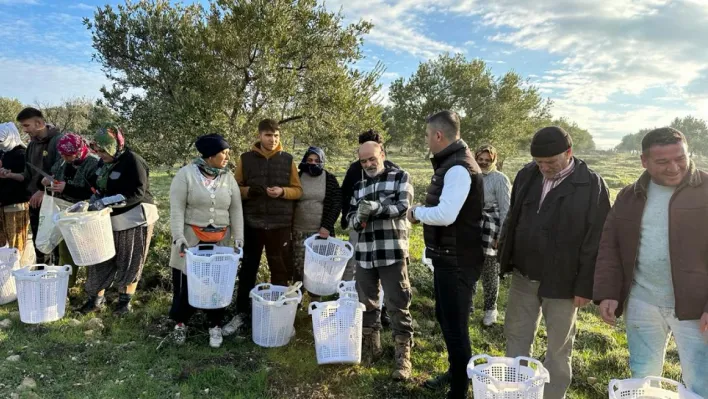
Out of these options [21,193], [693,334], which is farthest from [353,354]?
[21,193]

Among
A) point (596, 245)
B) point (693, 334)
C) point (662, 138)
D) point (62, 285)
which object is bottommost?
point (62, 285)

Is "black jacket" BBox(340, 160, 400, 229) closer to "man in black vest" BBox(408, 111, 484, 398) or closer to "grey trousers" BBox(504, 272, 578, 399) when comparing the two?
"man in black vest" BBox(408, 111, 484, 398)

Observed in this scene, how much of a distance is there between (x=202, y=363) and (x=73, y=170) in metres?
2.84

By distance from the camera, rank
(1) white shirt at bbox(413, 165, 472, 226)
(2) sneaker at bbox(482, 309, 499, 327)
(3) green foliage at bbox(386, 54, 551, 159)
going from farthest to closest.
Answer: (3) green foliage at bbox(386, 54, 551, 159), (2) sneaker at bbox(482, 309, 499, 327), (1) white shirt at bbox(413, 165, 472, 226)

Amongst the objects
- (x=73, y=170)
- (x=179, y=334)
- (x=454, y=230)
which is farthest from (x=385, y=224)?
(x=73, y=170)

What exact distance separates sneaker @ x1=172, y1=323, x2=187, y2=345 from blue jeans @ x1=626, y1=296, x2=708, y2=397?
3.79 metres

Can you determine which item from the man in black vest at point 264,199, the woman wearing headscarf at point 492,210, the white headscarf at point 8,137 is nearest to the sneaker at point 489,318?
the woman wearing headscarf at point 492,210

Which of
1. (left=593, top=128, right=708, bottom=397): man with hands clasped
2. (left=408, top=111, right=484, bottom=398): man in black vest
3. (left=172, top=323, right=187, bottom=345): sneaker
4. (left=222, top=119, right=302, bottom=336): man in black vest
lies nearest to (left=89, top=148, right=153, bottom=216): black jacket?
(left=222, top=119, right=302, bottom=336): man in black vest

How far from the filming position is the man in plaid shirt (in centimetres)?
361

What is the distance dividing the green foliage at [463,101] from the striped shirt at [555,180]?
17.7 m

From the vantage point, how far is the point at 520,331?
3115mm

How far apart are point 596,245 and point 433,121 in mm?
1366

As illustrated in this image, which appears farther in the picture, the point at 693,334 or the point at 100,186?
the point at 100,186

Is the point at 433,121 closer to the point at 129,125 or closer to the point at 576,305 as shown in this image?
the point at 576,305
